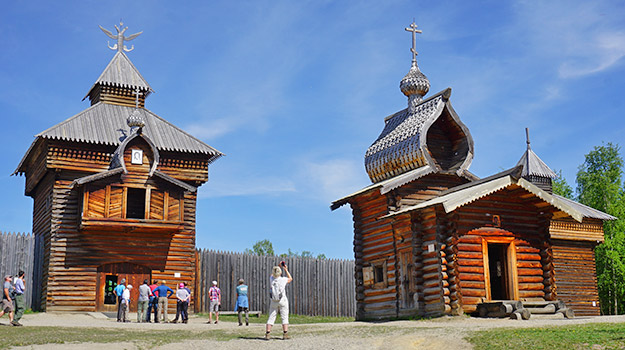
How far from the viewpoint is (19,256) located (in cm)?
2953

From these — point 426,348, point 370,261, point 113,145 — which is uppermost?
point 113,145

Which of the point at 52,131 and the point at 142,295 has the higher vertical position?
the point at 52,131

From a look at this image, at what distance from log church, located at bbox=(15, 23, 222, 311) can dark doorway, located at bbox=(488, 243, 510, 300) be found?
12.7m

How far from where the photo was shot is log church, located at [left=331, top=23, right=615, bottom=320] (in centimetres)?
2117

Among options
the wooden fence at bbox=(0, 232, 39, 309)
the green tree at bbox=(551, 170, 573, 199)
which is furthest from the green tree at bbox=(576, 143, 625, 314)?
the wooden fence at bbox=(0, 232, 39, 309)

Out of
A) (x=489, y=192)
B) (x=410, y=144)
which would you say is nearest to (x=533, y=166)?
(x=410, y=144)

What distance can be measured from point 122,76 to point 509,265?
21614 millimetres

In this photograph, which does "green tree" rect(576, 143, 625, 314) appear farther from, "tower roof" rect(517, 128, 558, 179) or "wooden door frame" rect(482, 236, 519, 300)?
"wooden door frame" rect(482, 236, 519, 300)

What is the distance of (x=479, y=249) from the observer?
21.6 metres

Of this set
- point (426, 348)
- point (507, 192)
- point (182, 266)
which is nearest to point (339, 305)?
point (182, 266)

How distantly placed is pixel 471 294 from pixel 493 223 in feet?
7.65

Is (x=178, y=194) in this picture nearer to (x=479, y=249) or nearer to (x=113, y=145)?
(x=113, y=145)

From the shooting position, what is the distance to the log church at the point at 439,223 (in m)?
21.2

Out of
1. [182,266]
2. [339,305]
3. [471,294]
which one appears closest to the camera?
[471,294]
